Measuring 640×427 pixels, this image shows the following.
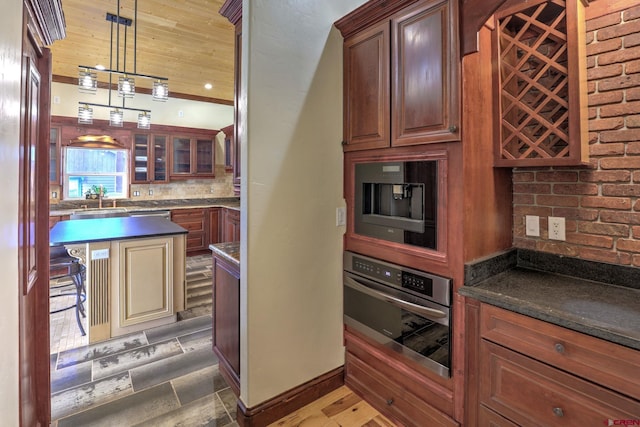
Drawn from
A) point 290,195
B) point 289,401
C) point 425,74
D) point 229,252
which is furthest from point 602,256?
point 229,252

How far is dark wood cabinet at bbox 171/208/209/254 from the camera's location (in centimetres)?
586

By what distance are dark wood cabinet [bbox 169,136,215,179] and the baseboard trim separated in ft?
17.3

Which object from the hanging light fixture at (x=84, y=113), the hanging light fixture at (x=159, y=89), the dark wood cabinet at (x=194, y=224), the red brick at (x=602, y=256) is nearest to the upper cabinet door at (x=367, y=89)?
the red brick at (x=602, y=256)

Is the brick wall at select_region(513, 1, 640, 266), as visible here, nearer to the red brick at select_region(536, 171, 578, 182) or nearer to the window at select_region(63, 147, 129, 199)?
the red brick at select_region(536, 171, 578, 182)

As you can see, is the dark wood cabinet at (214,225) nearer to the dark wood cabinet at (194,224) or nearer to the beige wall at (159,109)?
the dark wood cabinet at (194,224)

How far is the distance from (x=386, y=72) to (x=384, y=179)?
0.62m

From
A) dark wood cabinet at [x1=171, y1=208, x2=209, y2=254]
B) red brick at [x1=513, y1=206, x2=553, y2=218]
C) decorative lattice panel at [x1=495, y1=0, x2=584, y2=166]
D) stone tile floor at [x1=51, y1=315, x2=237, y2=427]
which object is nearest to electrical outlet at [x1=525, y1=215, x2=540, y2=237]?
red brick at [x1=513, y1=206, x2=553, y2=218]

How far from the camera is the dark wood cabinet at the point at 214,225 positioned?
6195mm

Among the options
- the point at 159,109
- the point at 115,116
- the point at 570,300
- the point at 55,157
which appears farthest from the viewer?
the point at 159,109

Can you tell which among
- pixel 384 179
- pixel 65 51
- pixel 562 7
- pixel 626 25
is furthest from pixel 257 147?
pixel 65 51

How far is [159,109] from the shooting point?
616 cm

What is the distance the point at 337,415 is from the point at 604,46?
2.46m

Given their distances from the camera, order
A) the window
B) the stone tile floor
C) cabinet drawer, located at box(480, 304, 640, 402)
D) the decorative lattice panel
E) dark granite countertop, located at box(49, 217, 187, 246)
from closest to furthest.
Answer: cabinet drawer, located at box(480, 304, 640, 402) → the decorative lattice panel → the stone tile floor → dark granite countertop, located at box(49, 217, 187, 246) → the window

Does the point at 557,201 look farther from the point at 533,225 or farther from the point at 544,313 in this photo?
the point at 544,313
